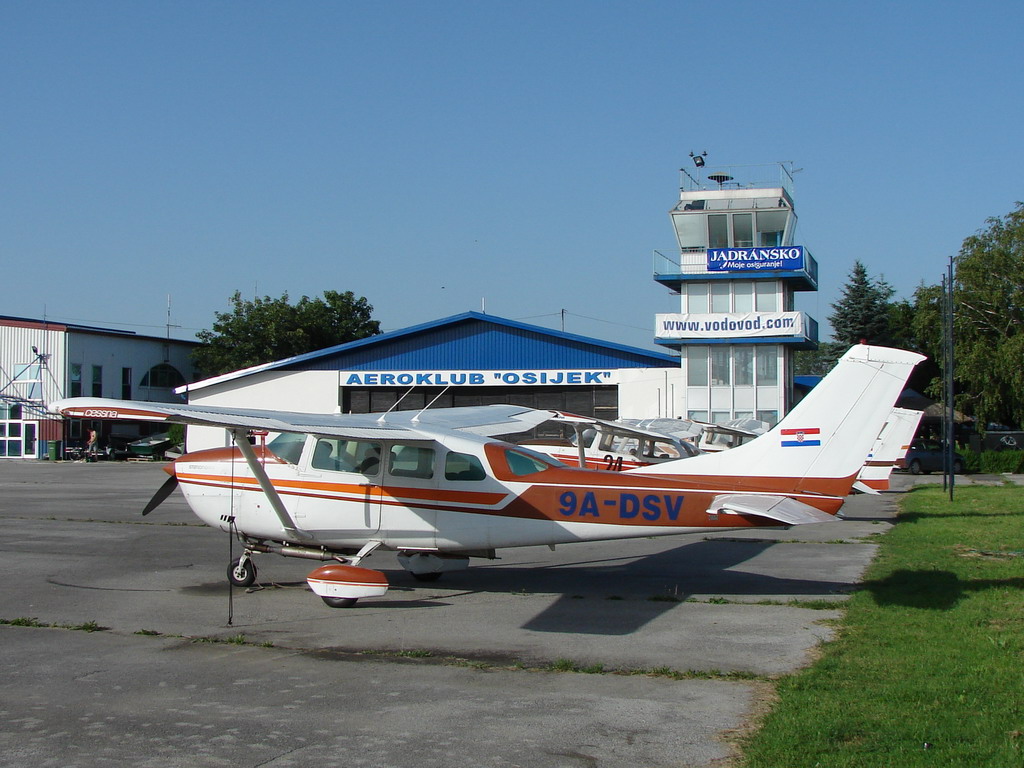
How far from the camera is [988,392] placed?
42.3m

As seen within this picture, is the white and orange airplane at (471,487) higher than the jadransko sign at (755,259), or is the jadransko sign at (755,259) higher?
the jadransko sign at (755,259)

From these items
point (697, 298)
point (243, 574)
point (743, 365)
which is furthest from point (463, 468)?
point (697, 298)

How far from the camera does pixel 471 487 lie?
1053 cm

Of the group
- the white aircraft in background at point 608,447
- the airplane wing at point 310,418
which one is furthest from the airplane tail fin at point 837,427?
the white aircraft in background at point 608,447

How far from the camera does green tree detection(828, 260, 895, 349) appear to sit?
63719 millimetres

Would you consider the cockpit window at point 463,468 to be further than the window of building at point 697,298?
No

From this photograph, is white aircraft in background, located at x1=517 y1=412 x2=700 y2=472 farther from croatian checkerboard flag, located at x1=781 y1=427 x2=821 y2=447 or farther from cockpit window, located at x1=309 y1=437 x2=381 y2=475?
croatian checkerboard flag, located at x1=781 y1=427 x2=821 y2=447

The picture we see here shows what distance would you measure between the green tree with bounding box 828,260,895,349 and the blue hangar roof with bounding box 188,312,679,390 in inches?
1155

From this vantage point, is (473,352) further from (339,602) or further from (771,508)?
(771,508)

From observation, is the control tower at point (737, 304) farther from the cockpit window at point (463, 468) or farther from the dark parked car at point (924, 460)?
the cockpit window at point (463, 468)

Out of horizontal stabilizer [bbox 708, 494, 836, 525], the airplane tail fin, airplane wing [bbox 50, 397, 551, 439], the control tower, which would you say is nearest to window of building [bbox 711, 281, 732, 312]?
the control tower

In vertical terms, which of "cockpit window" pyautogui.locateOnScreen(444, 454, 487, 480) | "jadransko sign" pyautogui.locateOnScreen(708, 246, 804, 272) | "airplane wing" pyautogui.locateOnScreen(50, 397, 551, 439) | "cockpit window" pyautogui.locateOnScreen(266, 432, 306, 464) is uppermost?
"jadransko sign" pyautogui.locateOnScreen(708, 246, 804, 272)

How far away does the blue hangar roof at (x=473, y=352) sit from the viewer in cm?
3991

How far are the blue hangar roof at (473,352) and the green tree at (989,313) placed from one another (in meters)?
14.6
